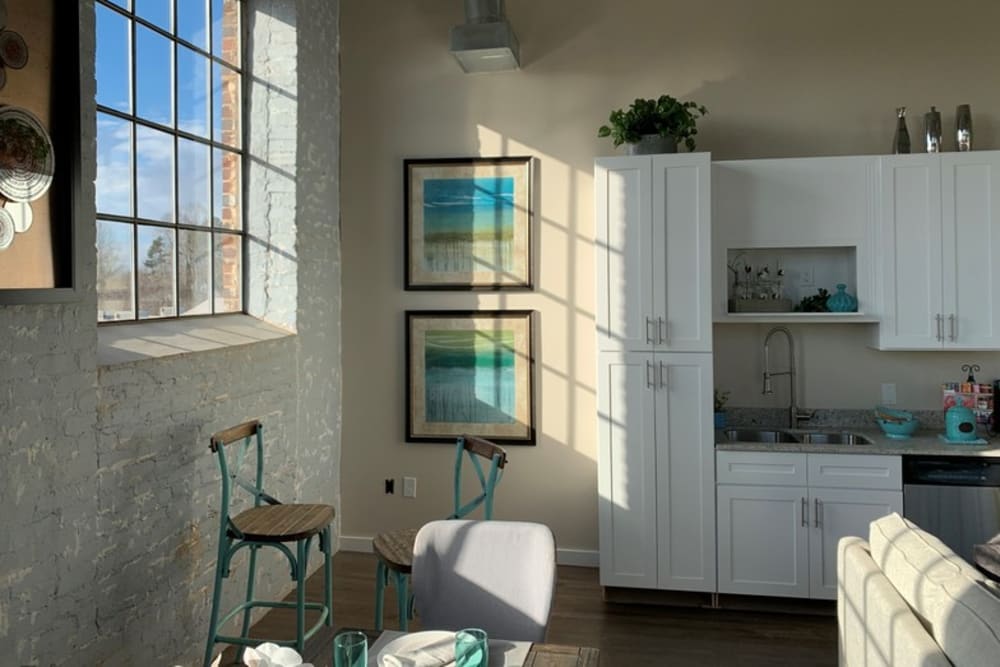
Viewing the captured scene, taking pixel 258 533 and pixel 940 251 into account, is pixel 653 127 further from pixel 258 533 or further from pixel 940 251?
pixel 258 533

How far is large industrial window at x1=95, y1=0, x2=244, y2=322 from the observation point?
3.17 meters

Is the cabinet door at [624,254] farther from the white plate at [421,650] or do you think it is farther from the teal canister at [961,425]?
the white plate at [421,650]

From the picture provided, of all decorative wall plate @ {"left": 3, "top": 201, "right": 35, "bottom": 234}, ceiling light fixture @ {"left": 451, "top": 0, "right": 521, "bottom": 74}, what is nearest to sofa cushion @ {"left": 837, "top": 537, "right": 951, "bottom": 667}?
decorative wall plate @ {"left": 3, "top": 201, "right": 35, "bottom": 234}

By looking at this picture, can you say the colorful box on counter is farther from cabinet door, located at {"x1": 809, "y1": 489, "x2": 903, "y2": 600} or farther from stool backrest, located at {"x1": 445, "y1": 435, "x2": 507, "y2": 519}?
stool backrest, located at {"x1": 445, "y1": 435, "x2": 507, "y2": 519}

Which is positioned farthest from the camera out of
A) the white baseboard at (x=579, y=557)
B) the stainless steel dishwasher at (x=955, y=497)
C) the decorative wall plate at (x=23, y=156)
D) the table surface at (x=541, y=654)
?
the white baseboard at (x=579, y=557)

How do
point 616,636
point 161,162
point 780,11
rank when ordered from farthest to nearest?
point 780,11, point 616,636, point 161,162

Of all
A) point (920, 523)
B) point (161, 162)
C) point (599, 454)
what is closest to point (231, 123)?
point (161, 162)

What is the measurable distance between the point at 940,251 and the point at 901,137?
63 cm

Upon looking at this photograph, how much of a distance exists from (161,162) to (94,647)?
75.4 inches

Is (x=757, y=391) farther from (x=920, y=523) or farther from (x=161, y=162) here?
(x=161, y=162)

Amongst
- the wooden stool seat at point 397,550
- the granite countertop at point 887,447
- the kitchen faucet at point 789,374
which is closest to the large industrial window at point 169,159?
the wooden stool seat at point 397,550

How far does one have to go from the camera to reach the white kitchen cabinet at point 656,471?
4.02 metres

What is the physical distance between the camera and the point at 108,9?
3.15m

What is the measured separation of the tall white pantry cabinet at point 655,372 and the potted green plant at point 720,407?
36 cm
